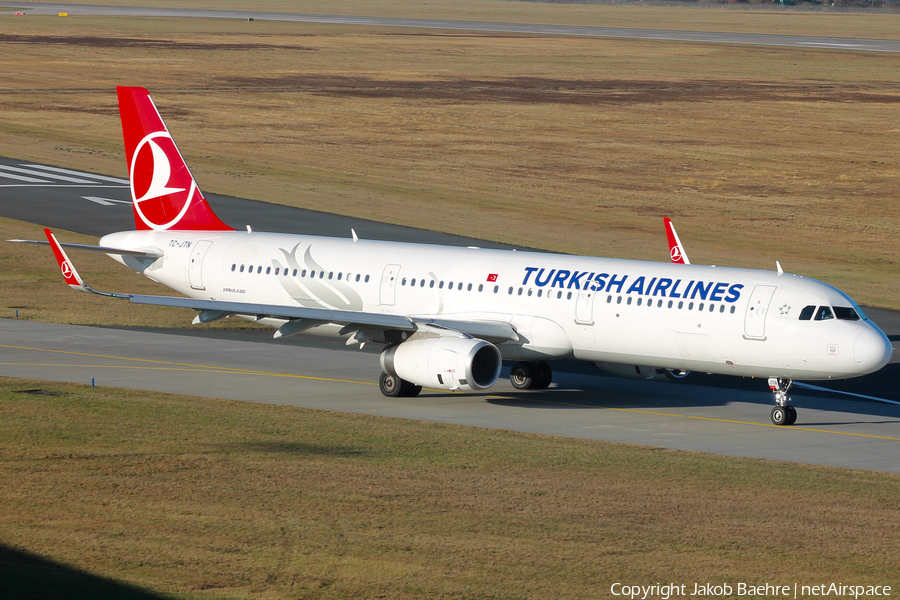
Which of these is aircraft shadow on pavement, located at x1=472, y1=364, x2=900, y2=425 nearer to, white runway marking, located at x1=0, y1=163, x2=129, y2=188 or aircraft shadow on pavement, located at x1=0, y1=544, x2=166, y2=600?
aircraft shadow on pavement, located at x1=0, y1=544, x2=166, y2=600

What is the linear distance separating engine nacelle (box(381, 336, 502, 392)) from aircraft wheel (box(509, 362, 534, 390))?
3514 millimetres

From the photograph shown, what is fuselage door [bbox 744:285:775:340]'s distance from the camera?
3231cm

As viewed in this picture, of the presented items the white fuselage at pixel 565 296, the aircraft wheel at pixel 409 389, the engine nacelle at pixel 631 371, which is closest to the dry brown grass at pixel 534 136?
the engine nacelle at pixel 631 371

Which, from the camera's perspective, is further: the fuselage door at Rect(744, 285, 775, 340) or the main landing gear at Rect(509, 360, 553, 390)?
the main landing gear at Rect(509, 360, 553, 390)

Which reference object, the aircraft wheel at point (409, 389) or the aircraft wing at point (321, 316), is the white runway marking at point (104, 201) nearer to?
the aircraft wing at point (321, 316)

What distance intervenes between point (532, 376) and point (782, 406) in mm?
7884

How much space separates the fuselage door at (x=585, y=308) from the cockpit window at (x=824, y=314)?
599 cm

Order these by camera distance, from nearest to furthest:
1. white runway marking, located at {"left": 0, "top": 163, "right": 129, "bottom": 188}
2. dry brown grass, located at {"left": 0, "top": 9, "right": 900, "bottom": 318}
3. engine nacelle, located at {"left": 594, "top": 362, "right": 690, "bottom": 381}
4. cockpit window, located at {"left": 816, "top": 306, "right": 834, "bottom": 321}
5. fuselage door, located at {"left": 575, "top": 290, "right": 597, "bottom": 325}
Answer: cockpit window, located at {"left": 816, "top": 306, "right": 834, "bottom": 321} < fuselage door, located at {"left": 575, "top": 290, "right": 597, "bottom": 325} < engine nacelle, located at {"left": 594, "top": 362, "right": 690, "bottom": 381} < dry brown grass, located at {"left": 0, "top": 9, "right": 900, "bottom": 318} < white runway marking, located at {"left": 0, "top": 163, "right": 129, "bottom": 188}

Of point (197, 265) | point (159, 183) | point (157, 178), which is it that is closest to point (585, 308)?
point (197, 265)

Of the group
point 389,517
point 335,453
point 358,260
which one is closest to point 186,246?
point 358,260

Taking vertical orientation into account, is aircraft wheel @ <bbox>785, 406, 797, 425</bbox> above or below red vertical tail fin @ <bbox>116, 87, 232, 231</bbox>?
below

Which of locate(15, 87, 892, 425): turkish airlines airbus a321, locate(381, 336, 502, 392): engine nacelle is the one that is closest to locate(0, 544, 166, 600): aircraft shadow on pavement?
locate(381, 336, 502, 392): engine nacelle

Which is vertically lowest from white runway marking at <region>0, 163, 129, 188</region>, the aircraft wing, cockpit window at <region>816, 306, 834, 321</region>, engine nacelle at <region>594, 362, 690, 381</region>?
engine nacelle at <region>594, 362, 690, 381</region>

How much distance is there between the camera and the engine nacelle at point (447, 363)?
33312mm
